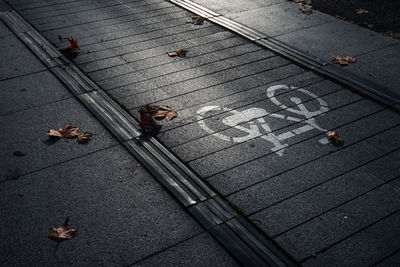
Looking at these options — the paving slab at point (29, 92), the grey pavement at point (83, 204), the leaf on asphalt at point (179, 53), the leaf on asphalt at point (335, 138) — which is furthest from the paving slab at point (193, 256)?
the leaf on asphalt at point (179, 53)

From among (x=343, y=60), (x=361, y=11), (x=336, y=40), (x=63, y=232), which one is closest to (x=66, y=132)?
(x=63, y=232)

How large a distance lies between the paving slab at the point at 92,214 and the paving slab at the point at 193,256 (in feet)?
0.27

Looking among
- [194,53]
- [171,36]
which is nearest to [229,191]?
[194,53]

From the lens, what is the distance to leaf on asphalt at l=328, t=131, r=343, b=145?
4.99 metres

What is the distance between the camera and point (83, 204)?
13.5 feet

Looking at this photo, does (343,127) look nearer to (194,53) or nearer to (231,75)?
(231,75)

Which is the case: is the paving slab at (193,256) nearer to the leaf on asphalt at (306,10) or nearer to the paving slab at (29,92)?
the paving slab at (29,92)

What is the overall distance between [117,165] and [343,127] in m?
3.04

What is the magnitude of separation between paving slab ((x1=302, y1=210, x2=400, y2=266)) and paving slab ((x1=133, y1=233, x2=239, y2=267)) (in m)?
0.75

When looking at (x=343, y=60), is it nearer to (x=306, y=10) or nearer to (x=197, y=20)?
(x=306, y=10)

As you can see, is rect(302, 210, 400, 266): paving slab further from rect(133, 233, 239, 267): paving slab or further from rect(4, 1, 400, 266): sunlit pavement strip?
rect(133, 233, 239, 267): paving slab

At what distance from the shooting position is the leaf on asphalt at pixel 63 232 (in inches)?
147

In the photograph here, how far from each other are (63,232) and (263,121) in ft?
9.71

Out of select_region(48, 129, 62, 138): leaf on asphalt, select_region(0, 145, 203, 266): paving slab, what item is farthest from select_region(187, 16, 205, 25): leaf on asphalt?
select_region(0, 145, 203, 266): paving slab
